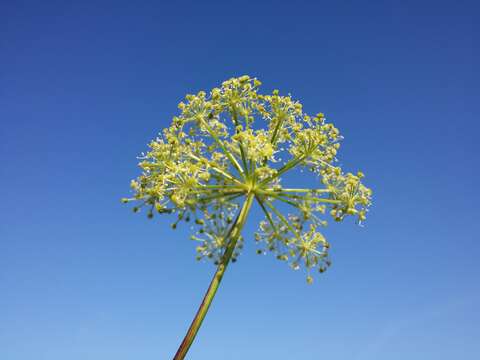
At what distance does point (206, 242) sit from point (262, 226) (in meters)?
1.38

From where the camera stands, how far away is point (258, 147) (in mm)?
7988

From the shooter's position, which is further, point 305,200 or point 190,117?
point 190,117

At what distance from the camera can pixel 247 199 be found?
7.98 meters

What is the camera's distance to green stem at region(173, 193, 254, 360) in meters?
5.72

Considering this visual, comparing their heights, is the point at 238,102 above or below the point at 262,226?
above

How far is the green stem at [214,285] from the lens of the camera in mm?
5719

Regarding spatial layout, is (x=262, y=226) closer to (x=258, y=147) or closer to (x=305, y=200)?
(x=305, y=200)

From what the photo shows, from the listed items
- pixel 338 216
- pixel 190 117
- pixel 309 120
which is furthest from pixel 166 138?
pixel 338 216

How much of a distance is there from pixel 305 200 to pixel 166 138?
3.16 meters

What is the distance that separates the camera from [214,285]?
627 centimetres

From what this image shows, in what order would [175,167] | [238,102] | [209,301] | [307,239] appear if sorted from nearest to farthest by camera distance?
[209,301]
[175,167]
[307,239]
[238,102]

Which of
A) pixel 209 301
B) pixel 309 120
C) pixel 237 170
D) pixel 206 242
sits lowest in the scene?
pixel 209 301

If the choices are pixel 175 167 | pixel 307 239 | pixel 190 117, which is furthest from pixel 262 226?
pixel 190 117

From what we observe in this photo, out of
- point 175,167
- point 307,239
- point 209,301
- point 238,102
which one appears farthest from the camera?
point 238,102
